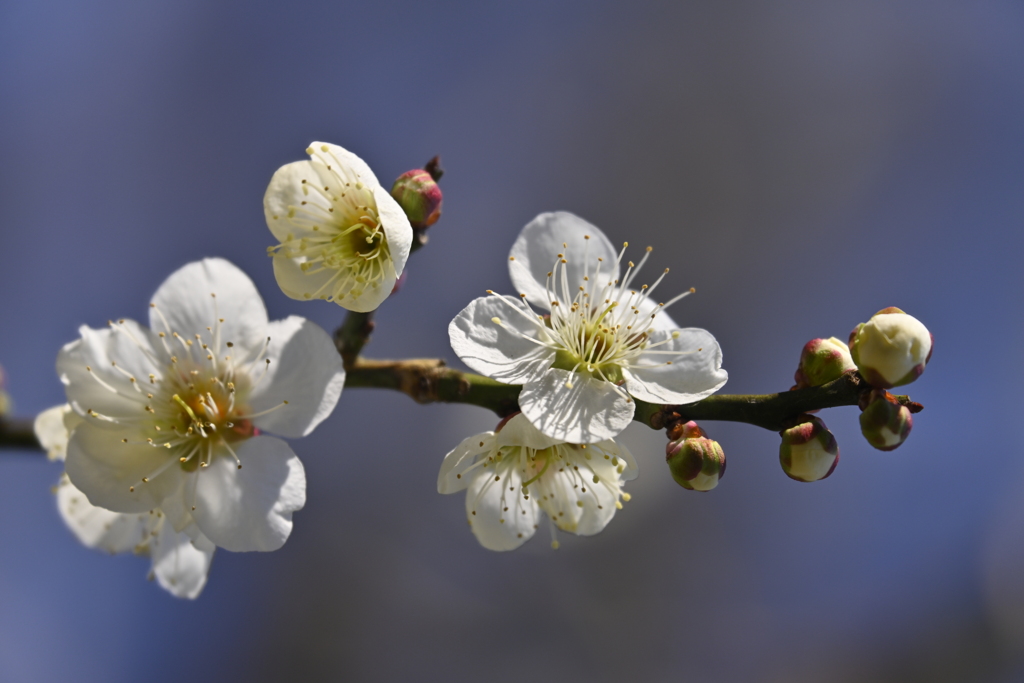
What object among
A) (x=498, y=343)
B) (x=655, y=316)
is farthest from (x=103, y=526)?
(x=655, y=316)

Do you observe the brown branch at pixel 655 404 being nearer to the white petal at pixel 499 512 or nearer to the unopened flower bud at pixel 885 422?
the unopened flower bud at pixel 885 422

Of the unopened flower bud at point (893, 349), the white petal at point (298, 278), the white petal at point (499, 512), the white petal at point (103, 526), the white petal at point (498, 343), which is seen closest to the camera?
the unopened flower bud at point (893, 349)

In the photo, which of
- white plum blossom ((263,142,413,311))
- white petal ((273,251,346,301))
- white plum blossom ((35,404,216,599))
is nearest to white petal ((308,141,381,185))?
white plum blossom ((263,142,413,311))

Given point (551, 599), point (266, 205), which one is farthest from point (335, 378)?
point (551, 599)

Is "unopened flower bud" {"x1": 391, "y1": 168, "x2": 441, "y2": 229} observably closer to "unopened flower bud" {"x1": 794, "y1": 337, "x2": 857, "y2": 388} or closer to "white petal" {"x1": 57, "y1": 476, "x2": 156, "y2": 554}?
"unopened flower bud" {"x1": 794, "y1": 337, "x2": 857, "y2": 388}

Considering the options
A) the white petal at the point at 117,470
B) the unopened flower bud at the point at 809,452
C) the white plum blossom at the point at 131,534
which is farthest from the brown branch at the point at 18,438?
the unopened flower bud at the point at 809,452

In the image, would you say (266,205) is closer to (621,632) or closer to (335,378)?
(335,378)

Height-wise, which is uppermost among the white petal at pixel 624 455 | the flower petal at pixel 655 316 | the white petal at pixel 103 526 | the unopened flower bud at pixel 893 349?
the unopened flower bud at pixel 893 349
